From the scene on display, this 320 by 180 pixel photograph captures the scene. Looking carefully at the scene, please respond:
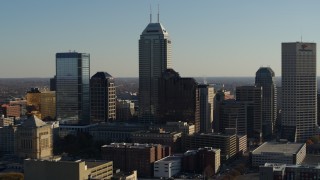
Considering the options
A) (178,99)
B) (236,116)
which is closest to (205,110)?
(178,99)

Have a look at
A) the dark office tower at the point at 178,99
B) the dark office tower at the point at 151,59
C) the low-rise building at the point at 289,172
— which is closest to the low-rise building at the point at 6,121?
the dark office tower at the point at 151,59

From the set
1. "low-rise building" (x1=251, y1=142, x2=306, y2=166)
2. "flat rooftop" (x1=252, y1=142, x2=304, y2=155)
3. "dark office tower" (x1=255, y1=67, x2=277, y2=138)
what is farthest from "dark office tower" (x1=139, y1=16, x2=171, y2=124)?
"low-rise building" (x1=251, y1=142, x2=306, y2=166)

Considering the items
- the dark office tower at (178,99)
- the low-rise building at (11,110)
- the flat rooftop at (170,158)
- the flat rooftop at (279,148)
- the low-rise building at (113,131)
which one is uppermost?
the dark office tower at (178,99)

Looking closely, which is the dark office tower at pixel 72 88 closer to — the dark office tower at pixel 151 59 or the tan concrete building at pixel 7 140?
the dark office tower at pixel 151 59

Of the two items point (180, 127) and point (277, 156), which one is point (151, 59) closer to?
point (180, 127)

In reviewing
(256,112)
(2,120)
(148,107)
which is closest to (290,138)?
(256,112)

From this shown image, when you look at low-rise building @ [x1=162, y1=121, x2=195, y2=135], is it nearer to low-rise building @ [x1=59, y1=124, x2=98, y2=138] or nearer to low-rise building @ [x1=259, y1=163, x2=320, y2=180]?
low-rise building @ [x1=59, y1=124, x2=98, y2=138]
